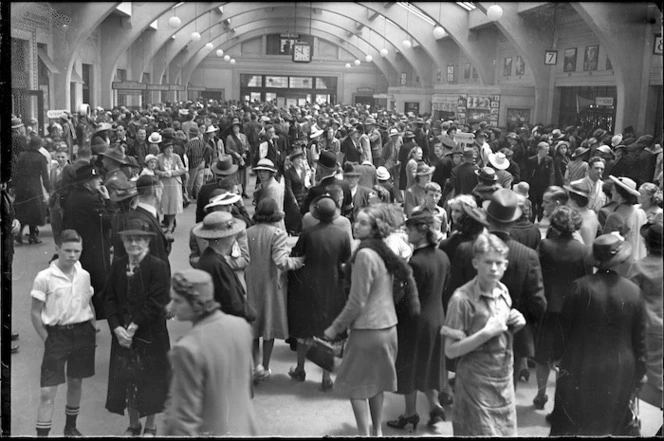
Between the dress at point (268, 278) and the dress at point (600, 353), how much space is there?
7.38ft

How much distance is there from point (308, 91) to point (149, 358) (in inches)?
1789

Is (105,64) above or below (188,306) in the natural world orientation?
above

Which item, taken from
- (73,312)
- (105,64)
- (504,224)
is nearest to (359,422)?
(504,224)

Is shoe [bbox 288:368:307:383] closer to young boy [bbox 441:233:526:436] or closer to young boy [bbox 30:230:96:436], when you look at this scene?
young boy [bbox 30:230:96:436]

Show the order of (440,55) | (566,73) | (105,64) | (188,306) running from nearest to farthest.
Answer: (188,306), (566,73), (105,64), (440,55)

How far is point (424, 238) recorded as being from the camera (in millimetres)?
4867

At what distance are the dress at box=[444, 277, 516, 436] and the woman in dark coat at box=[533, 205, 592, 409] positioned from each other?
4.19 feet

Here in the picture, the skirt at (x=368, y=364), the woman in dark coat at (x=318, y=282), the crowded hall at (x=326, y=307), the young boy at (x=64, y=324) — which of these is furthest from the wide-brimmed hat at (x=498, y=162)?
the young boy at (x=64, y=324)

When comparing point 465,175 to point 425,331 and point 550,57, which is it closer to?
point 425,331

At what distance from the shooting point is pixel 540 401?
5465mm

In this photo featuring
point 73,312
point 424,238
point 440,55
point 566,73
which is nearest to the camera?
point 73,312

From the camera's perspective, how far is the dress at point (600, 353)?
4316 millimetres

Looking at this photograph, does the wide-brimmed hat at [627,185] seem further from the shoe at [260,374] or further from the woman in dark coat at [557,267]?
the shoe at [260,374]

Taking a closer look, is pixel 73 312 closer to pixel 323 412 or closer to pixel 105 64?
pixel 323 412
